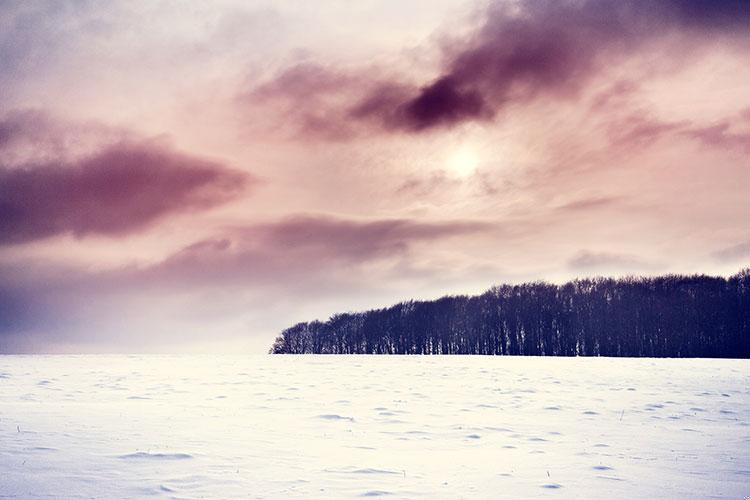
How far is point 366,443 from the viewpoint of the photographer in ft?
29.1

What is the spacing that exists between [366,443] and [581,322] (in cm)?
8220

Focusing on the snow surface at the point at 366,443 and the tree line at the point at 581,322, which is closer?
the snow surface at the point at 366,443

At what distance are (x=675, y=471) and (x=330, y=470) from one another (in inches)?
194

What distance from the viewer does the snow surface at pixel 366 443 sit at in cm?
617

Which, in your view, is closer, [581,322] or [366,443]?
[366,443]

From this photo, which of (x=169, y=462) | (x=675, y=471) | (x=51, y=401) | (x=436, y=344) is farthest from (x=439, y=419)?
(x=436, y=344)

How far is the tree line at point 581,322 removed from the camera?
75.1m

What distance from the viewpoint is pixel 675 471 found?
24.3 ft

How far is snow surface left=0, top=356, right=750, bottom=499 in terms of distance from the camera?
6.17 metres

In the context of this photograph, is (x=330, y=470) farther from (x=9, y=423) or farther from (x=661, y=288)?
(x=661, y=288)

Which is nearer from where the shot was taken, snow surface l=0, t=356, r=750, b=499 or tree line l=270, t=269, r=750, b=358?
snow surface l=0, t=356, r=750, b=499

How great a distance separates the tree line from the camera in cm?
7512

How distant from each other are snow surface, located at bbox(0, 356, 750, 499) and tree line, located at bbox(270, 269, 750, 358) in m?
67.7

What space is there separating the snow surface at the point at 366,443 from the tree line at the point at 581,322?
67684mm
